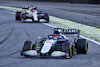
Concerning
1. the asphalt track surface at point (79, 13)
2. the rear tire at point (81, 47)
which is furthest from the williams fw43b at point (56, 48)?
the asphalt track surface at point (79, 13)

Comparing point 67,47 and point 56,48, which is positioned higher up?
point 67,47

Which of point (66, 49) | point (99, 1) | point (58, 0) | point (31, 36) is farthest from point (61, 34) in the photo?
point (58, 0)

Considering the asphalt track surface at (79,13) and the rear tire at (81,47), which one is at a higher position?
the rear tire at (81,47)

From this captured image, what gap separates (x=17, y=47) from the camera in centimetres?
1331

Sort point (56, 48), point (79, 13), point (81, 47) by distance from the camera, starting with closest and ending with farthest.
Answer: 1. point (56, 48)
2. point (81, 47)
3. point (79, 13)

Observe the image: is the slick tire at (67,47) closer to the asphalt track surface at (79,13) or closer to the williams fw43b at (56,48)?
the williams fw43b at (56,48)

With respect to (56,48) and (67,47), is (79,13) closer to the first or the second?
(56,48)

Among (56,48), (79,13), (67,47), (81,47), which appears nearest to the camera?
(67,47)

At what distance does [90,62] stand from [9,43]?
18.0 feet

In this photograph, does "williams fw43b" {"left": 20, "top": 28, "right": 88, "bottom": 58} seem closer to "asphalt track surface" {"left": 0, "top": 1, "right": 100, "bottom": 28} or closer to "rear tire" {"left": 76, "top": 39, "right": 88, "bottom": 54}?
"rear tire" {"left": 76, "top": 39, "right": 88, "bottom": 54}

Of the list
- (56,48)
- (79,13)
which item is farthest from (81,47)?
(79,13)

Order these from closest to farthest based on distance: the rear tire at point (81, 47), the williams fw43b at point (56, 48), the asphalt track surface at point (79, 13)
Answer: the williams fw43b at point (56, 48)
the rear tire at point (81, 47)
the asphalt track surface at point (79, 13)

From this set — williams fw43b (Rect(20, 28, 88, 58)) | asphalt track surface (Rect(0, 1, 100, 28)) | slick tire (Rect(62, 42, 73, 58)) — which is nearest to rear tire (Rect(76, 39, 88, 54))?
williams fw43b (Rect(20, 28, 88, 58))

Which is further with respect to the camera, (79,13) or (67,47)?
(79,13)
